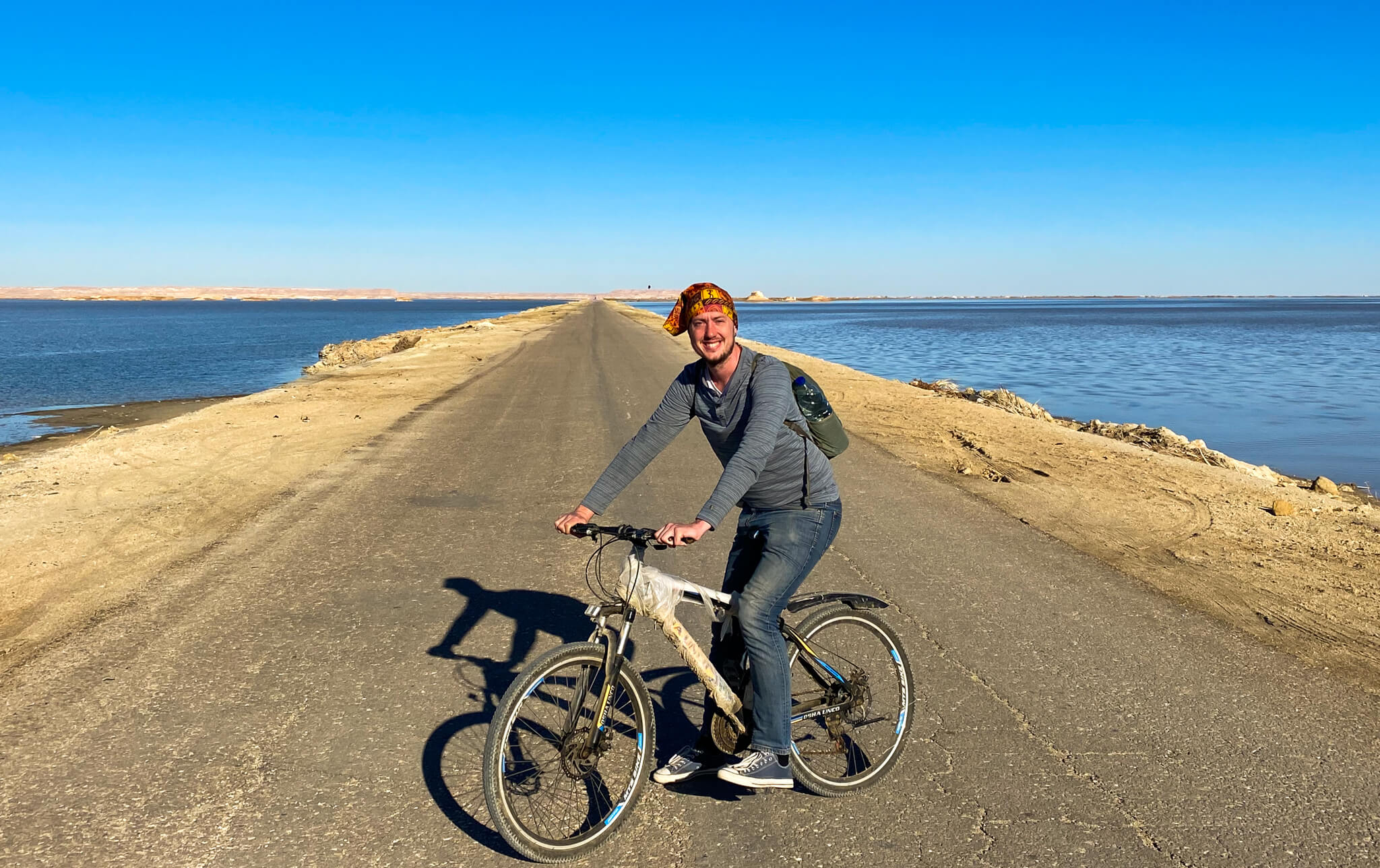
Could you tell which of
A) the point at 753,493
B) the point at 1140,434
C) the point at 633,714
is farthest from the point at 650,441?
the point at 1140,434

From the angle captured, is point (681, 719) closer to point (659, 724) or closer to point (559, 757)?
point (659, 724)

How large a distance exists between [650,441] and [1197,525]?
6760 millimetres

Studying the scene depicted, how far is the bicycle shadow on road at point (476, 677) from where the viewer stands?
11.4ft

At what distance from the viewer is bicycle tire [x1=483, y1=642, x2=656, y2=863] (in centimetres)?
293

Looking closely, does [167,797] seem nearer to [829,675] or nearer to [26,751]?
[26,751]

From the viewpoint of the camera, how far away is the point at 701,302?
328 centimetres

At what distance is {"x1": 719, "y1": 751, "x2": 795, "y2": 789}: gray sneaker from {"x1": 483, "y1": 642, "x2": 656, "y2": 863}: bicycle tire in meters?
0.35

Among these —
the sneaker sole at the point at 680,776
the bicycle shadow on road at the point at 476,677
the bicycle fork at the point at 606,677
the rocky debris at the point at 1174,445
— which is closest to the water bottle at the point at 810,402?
the bicycle fork at the point at 606,677

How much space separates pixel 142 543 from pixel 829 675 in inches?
247

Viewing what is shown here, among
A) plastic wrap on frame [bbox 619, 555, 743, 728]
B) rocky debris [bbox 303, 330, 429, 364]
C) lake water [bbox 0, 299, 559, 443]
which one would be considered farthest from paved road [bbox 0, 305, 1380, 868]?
rocky debris [bbox 303, 330, 429, 364]

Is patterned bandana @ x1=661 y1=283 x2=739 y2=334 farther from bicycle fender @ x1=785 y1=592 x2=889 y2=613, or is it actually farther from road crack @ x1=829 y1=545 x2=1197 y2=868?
road crack @ x1=829 y1=545 x2=1197 y2=868

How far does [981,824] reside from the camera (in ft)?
10.9

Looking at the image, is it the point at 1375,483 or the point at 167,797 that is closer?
the point at 167,797

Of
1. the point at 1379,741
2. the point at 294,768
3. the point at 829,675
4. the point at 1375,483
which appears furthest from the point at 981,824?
the point at 1375,483
